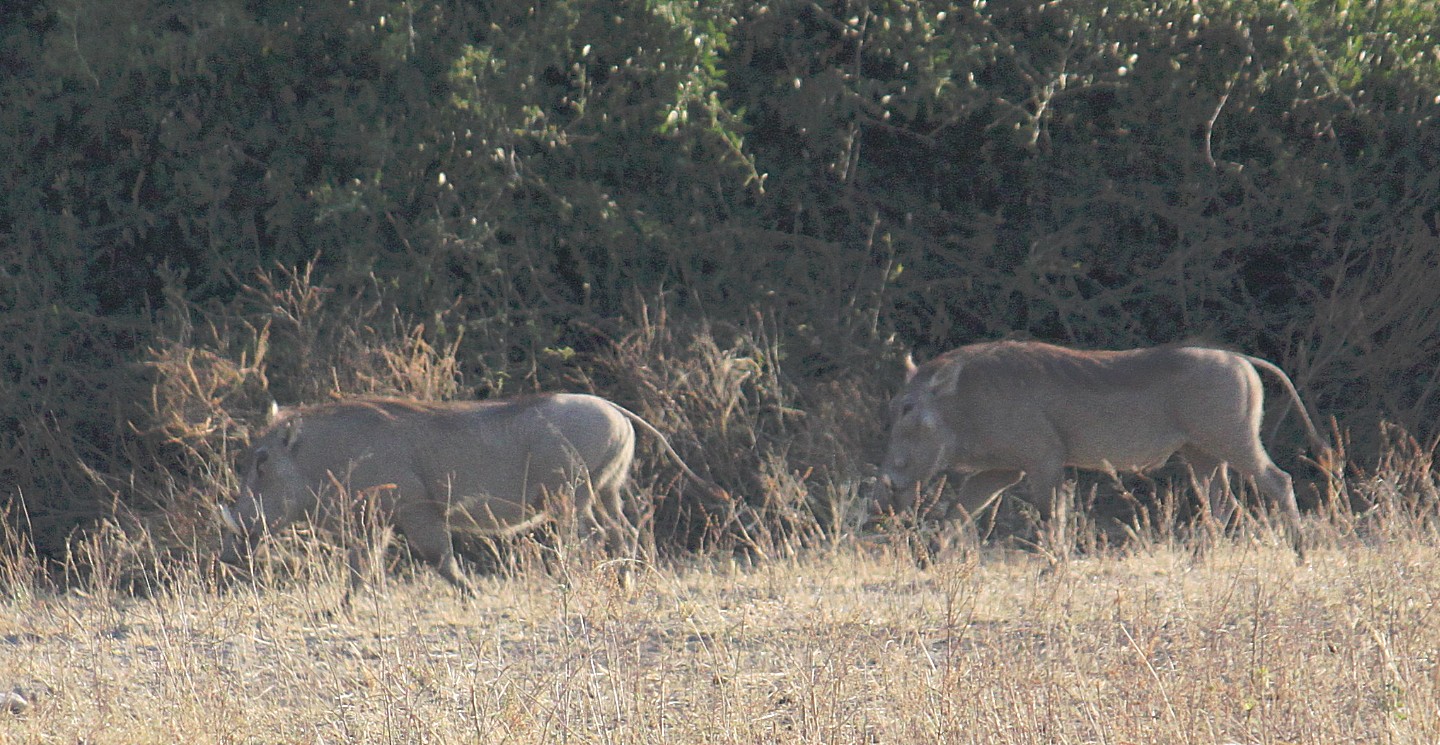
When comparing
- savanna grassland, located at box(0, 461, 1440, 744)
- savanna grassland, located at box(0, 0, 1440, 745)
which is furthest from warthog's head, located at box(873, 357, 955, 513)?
savanna grassland, located at box(0, 461, 1440, 744)

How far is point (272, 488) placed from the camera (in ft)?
25.5

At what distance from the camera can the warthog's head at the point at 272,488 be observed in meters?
7.75

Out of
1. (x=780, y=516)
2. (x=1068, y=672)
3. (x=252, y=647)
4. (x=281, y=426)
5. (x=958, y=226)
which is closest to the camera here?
(x=1068, y=672)

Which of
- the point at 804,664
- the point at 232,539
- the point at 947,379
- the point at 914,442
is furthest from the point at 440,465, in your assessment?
the point at 804,664

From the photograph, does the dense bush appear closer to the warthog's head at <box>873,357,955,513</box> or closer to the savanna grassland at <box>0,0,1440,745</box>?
the savanna grassland at <box>0,0,1440,745</box>

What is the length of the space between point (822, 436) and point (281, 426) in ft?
10.8

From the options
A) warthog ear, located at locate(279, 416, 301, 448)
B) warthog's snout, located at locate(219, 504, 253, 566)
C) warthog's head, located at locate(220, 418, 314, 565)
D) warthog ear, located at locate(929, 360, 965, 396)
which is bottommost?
warthog's snout, located at locate(219, 504, 253, 566)

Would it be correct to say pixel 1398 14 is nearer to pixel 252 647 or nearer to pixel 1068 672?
pixel 1068 672

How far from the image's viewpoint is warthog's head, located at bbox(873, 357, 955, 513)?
8406 mm

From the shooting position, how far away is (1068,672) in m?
4.78

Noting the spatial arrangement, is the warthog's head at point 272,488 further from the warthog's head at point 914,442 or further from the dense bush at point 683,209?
the warthog's head at point 914,442

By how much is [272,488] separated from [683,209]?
352 cm

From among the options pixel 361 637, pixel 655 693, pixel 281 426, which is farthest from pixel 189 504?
pixel 655 693

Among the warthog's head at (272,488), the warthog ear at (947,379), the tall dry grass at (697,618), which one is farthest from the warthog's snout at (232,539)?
the warthog ear at (947,379)
